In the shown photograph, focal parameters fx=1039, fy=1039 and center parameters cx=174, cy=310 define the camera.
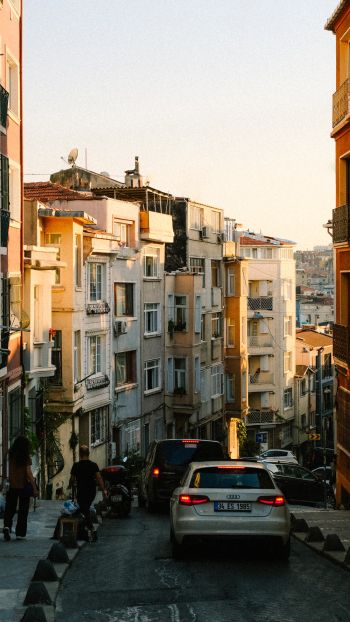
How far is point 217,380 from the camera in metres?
57.4

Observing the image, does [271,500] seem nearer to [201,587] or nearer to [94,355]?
[201,587]

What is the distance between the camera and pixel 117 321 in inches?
1674

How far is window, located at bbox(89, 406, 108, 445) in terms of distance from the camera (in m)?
39.7

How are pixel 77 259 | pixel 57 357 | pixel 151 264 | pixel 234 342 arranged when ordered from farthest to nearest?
pixel 234 342 → pixel 151 264 → pixel 77 259 → pixel 57 357

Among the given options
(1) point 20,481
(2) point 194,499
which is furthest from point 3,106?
(2) point 194,499

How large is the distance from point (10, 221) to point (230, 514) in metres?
14.6

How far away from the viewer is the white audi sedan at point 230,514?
1396 cm

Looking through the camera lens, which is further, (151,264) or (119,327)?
(151,264)

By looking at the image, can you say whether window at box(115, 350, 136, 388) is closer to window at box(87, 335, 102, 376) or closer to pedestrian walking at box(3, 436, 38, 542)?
window at box(87, 335, 102, 376)

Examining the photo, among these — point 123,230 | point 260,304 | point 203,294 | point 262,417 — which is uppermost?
point 123,230

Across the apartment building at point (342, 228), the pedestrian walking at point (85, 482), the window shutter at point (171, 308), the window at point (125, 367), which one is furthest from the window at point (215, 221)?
the pedestrian walking at point (85, 482)

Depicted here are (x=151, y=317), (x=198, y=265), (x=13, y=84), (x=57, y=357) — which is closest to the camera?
(x=13, y=84)

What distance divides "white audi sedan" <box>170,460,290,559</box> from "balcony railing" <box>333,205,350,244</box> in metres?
13.6

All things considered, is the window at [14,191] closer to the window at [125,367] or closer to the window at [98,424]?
the window at [98,424]
